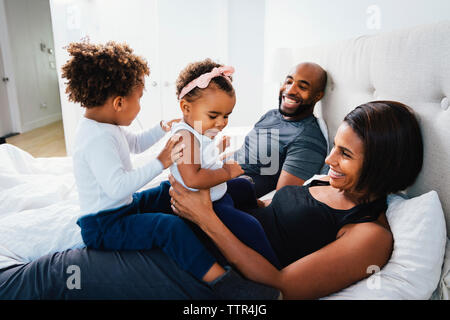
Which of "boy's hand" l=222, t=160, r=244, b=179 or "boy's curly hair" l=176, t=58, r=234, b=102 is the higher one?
"boy's curly hair" l=176, t=58, r=234, b=102

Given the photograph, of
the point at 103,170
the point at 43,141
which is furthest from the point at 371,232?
the point at 43,141

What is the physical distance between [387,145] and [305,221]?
353 millimetres

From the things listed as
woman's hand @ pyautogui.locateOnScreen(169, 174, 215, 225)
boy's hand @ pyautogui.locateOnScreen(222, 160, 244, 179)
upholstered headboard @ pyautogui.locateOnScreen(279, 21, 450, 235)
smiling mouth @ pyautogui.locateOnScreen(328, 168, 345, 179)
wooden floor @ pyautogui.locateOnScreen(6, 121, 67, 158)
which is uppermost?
upholstered headboard @ pyautogui.locateOnScreen(279, 21, 450, 235)

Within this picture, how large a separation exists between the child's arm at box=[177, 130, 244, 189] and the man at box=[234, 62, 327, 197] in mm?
650

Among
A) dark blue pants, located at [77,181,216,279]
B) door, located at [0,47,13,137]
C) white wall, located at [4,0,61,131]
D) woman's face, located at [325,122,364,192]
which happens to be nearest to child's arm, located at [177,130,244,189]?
dark blue pants, located at [77,181,216,279]

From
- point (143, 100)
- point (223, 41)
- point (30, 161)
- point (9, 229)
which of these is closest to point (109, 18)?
point (143, 100)

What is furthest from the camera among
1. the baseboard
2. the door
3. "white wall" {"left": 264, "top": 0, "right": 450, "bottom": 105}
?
the baseboard

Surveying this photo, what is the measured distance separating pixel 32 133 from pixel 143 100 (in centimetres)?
252

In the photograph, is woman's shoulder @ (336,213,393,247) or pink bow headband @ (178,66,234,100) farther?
pink bow headband @ (178,66,234,100)

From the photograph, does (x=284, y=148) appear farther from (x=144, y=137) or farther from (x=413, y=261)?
(x=413, y=261)

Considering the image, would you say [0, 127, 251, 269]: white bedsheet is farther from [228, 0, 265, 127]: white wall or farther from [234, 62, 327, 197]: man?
[228, 0, 265, 127]: white wall

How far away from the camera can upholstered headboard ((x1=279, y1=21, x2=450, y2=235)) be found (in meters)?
0.96

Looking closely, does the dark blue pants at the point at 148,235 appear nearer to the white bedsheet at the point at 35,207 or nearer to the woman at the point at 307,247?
the woman at the point at 307,247
